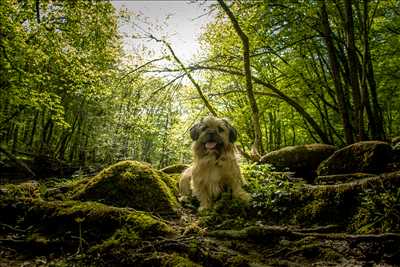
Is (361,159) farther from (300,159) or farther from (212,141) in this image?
(212,141)

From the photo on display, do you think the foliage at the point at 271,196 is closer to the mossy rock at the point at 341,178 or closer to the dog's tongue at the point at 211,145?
the mossy rock at the point at 341,178

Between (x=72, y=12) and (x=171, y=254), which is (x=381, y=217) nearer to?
(x=171, y=254)

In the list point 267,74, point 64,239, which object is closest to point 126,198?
point 64,239

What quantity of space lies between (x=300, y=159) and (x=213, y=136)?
349 cm

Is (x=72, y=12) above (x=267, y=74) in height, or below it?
above

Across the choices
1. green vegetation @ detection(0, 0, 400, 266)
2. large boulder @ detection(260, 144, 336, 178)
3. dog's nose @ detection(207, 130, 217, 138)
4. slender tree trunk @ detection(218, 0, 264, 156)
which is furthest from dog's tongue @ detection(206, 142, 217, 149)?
slender tree trunk @ detection(218, 0, 264, 156)

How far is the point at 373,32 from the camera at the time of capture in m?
12.8

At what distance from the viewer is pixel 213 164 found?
5.84m

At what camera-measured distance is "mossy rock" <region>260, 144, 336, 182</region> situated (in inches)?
328

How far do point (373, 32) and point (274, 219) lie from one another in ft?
36.7

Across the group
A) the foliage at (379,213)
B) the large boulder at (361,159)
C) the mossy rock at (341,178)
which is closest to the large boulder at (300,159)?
the large boulder at (361,159)

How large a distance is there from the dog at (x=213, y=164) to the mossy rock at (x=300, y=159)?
2.73 meters

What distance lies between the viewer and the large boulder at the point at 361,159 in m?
6.23

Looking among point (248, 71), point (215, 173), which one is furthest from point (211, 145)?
point (248, 71)
